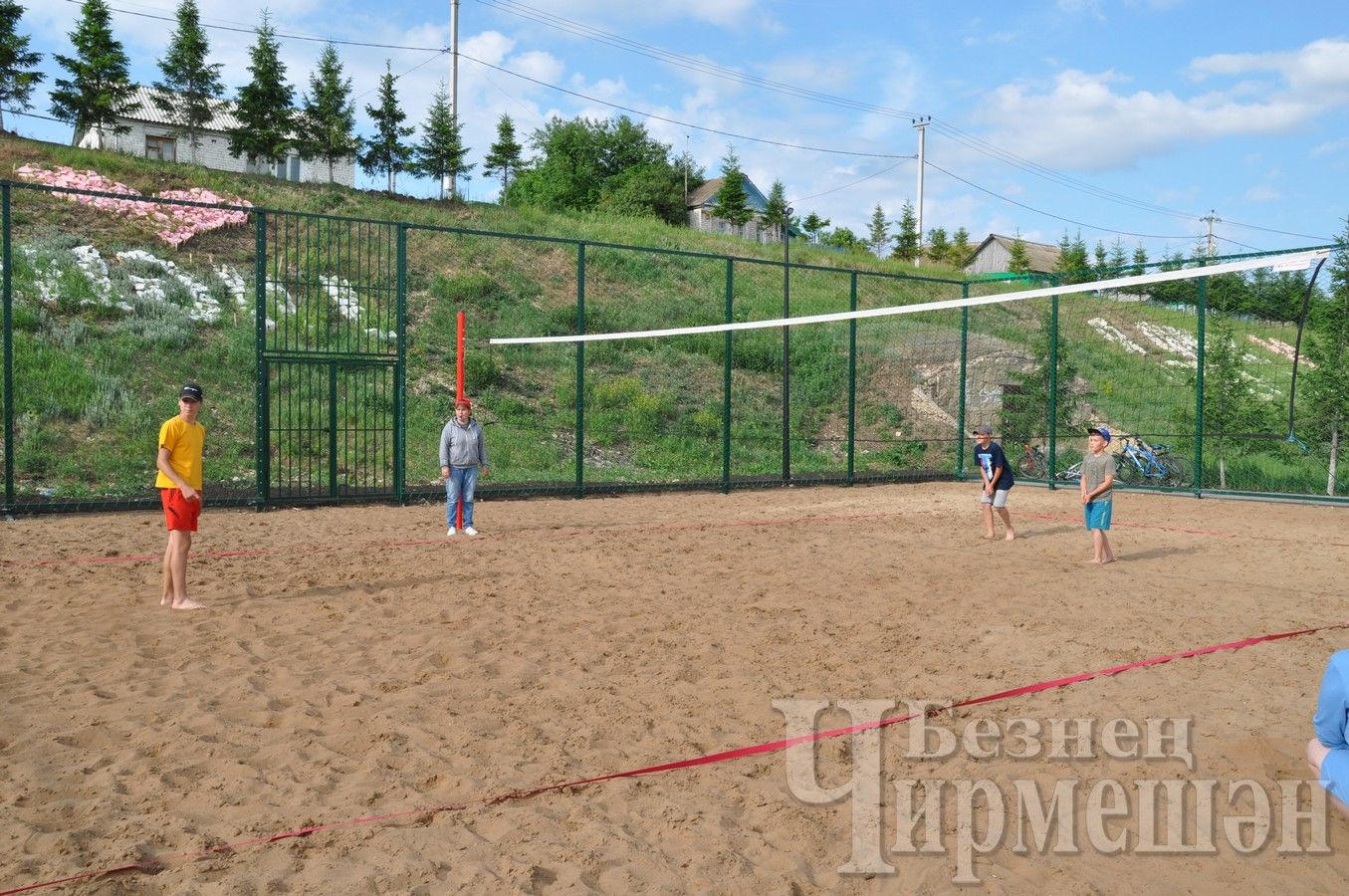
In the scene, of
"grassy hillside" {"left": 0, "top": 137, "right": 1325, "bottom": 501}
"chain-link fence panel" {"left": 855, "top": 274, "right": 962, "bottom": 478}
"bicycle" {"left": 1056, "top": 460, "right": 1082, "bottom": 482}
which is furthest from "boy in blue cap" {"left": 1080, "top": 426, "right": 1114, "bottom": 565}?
"chain-link fence panel" {"left": 855, "top": 274, "right": 962, "bottom": 478}

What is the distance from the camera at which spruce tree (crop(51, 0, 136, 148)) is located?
29516mm

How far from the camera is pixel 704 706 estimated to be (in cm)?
444

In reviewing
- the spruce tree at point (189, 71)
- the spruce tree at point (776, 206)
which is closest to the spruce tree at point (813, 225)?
the spruce tree at point (776, 206)

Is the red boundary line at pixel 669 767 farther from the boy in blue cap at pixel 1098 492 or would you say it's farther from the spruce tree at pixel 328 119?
the spruce tree at pixel 328 119

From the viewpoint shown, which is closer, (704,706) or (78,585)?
(704,706)

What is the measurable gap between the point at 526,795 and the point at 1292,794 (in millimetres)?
2771

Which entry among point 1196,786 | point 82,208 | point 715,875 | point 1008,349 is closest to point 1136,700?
point 1196,786

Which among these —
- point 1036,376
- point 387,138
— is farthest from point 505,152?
point 1036,376

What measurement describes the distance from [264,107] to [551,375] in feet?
58.7

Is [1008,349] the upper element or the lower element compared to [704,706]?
upper

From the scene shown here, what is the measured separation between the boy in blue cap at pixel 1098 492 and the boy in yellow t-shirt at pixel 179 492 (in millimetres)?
6712

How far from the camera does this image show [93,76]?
29859 mm

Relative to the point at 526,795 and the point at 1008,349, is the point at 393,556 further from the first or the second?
the point at 1008,349

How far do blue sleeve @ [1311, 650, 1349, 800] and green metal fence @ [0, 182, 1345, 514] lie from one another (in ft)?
27.6
